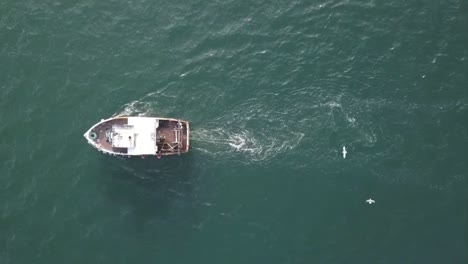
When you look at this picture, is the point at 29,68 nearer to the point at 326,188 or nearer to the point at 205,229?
the point at 205,229

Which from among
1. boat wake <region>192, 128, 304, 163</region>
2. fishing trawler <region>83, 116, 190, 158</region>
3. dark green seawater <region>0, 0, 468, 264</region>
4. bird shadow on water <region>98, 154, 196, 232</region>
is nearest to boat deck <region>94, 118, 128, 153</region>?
fishing trawler <region>83, 116, 190, 158</region>

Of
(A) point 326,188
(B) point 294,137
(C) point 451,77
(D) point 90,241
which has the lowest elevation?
(D) point 90,241

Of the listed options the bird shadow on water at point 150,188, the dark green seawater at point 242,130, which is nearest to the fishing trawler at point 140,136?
the bird shadow on water at point 150,188

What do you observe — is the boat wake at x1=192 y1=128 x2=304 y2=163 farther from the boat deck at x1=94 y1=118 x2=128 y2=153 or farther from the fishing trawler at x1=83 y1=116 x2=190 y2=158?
the boat deck at x1=94 y1=118 x2=128 y2=153

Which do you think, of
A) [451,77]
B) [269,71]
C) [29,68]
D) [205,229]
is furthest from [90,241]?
[451,77]

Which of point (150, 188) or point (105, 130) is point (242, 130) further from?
point (105, 130)

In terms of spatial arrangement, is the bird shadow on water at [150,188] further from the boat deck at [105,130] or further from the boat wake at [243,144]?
the boat wake at [243,144]

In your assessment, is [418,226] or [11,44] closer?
[418,226]
